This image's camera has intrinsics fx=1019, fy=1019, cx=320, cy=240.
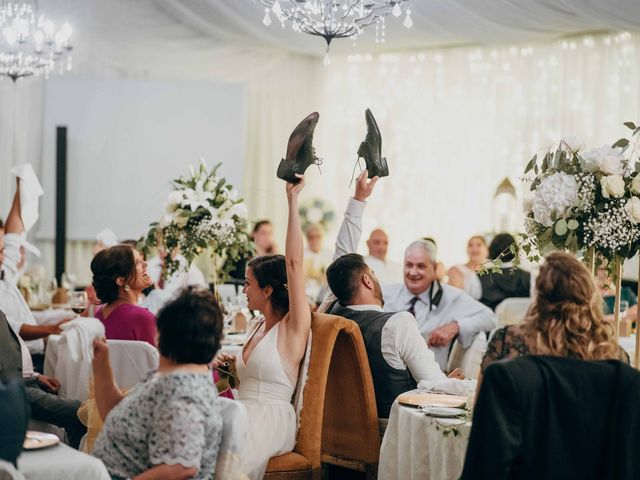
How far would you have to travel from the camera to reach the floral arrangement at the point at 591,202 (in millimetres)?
3666

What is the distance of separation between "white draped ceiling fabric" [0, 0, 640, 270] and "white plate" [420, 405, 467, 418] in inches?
203

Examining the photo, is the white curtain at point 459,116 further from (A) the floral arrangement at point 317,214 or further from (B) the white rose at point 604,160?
(B) the white rose at point 604,160

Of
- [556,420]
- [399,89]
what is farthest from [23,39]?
[556,420]

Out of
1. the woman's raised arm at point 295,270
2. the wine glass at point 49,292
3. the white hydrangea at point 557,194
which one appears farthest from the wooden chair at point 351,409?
the wine glass at point 49,292

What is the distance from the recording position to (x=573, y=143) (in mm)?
3805

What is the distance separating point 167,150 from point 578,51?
4.00 metres

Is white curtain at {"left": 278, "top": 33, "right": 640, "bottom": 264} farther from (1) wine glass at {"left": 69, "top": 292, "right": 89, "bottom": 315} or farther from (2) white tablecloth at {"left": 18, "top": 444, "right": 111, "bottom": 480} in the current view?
(2) white tablecloth at {"left": 18, "top": 444, "right": 111, "bottom": 480}

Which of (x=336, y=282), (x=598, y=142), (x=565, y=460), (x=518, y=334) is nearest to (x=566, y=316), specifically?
(x=518, y=334)

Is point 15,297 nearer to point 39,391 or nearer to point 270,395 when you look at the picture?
point 39,391

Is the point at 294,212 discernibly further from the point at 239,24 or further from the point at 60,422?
the point at 239,24

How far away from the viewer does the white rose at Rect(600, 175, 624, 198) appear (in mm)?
3625

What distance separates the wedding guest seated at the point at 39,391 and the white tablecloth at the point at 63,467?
167 cm

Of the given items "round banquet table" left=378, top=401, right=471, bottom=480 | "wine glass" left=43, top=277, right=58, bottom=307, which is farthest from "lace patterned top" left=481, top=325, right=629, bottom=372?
"wine glass" left=43, top=277, right=58, bottom=307

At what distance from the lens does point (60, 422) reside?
4723 mm
